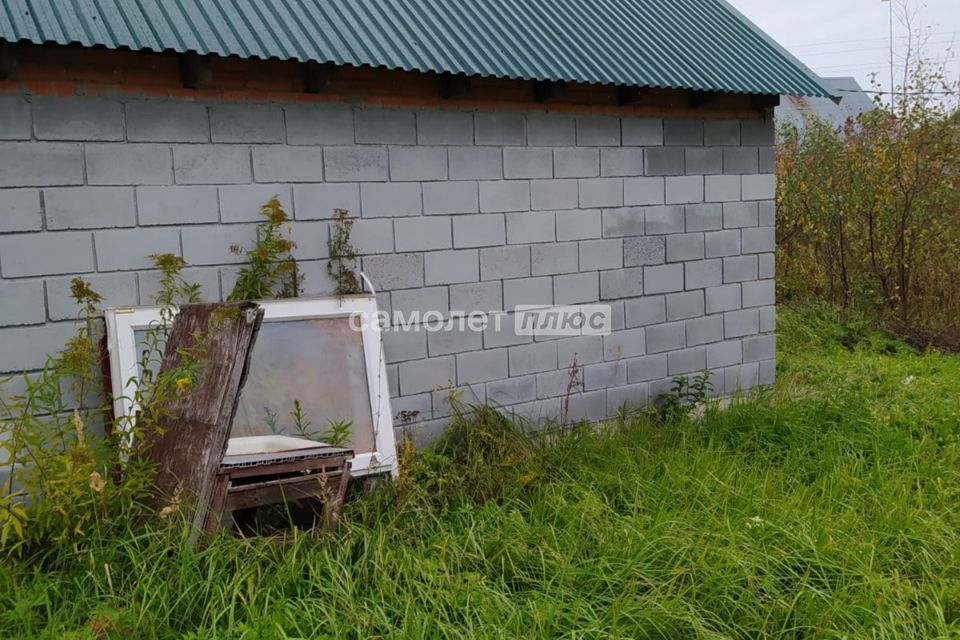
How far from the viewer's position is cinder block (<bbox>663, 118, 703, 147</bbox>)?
20.0 ft

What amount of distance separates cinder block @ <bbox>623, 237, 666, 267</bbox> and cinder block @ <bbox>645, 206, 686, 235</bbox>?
0.24 feet

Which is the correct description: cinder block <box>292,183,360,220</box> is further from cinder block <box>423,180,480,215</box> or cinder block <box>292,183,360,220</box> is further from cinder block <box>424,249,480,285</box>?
cinder block <box>424,249,480,285</box>

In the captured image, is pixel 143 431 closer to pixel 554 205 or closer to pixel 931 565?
pixel 554 205

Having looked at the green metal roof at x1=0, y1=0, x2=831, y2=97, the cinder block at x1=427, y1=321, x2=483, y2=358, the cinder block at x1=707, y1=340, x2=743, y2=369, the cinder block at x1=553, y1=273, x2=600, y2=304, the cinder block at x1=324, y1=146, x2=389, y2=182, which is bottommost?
the cinder block at x1=707, y1=340, x2=743, y2=369

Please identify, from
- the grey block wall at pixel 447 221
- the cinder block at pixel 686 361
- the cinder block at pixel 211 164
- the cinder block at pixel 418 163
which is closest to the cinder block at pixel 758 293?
the grey block wall at pixel 447 221

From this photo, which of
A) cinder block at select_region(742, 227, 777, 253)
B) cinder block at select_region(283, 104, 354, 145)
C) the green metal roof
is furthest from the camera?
cinder block at select_region(742, 227, 777, 253)

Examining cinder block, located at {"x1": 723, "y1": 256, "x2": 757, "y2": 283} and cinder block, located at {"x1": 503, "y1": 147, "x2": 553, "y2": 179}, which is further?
cinder block, located at {"x1": 723, "y1": 256, "x2": 757, "y2": 283}

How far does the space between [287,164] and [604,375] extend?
106 inches

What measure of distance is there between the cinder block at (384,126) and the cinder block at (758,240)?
10.1ft

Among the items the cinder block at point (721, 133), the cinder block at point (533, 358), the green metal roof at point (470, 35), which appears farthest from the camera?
the cinder block at point (721, 133)

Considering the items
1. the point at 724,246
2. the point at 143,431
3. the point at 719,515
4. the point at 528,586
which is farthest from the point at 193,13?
the point at 724,246

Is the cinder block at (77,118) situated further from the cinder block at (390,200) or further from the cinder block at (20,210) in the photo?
the cinder block at (390,200)

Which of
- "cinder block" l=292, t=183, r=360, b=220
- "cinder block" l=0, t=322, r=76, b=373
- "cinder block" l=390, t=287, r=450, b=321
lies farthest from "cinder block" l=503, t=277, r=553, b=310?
"cinder block" l=0, t=322, r=76, b=373

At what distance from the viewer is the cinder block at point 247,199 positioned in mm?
4352
